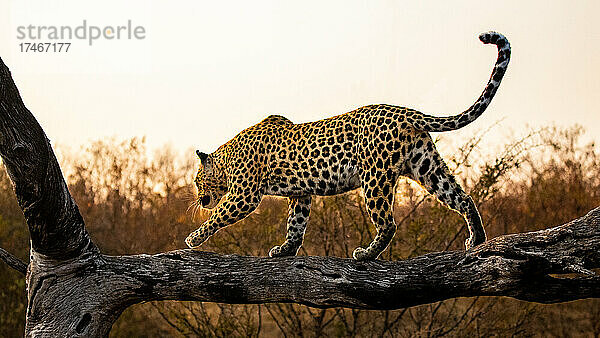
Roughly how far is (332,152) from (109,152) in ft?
15.0

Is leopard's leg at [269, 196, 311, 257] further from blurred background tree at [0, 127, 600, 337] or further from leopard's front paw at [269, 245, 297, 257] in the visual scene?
blurred background tree at [0, 127, 600, 337]

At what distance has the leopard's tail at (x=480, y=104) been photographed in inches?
133

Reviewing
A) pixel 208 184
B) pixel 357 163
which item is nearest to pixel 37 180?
pixel 208 184

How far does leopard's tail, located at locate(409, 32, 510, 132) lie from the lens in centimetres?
338

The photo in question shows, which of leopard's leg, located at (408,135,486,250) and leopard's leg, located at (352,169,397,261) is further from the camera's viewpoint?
leopard's leg, located at (408,135,486,250)

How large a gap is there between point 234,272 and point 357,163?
83cm

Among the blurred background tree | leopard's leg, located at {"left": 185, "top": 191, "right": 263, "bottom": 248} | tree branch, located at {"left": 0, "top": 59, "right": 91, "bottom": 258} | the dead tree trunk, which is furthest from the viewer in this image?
the blurred background tree

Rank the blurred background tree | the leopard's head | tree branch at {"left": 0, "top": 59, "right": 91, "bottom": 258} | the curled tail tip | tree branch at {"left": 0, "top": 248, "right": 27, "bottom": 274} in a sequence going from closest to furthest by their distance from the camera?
tree branch at {"left": 0, "top": 59, "right": 91, "bottom": 258} < the curled tail tip < tree branch at {"left": 0, "top": 248, "right": 27, "bottom": 274} < the leopard's head < the blurred background tree

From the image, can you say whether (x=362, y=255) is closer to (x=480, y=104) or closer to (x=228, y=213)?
(x=228, y=213)

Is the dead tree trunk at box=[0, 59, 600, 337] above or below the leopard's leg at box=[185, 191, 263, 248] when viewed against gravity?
below

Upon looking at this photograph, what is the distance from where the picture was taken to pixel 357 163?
3.55m

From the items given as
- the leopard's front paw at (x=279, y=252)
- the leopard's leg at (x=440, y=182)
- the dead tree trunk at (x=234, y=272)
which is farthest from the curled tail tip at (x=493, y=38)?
the leopard's front paw at (x=279, y=252)

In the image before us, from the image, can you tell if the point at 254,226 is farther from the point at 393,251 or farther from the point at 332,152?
the point at 332,152

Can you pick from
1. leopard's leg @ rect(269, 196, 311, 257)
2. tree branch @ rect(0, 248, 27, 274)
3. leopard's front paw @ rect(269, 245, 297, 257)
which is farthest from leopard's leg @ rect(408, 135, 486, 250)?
tree branch @ rect(0, 248, 27, 274)
